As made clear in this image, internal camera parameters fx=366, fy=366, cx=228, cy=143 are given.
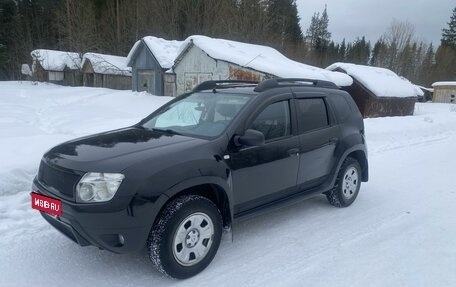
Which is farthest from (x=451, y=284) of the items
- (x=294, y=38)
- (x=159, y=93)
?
(x=294, y=38)

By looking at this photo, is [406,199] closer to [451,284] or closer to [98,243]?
[451,284]

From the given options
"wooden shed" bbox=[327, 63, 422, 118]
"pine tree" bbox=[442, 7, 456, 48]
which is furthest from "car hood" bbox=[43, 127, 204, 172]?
"pine tree" bbox=[442, 7, 456, 48]

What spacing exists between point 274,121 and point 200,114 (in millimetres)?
873

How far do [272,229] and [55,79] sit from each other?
4874 cm

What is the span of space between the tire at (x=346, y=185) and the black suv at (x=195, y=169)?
3 centimetres

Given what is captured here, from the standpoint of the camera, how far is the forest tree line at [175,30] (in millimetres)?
36594

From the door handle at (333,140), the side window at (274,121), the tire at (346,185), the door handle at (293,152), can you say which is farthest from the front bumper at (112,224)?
the tire at (346,185)

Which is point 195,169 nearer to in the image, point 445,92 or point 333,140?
point 333,140

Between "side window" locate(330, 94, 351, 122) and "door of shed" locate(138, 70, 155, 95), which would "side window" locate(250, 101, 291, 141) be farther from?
"door of shed" locate(138, 70, 155, 95)

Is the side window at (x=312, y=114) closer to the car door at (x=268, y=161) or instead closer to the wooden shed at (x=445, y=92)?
the car door at (x=268, y=161)

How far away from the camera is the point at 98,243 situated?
3.00m

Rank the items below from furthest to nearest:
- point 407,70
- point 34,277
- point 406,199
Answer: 1. point 407,70
2. point 406,199
3. point 34,277

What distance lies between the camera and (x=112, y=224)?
2949 mm

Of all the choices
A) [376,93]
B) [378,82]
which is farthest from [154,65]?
[378,82]
